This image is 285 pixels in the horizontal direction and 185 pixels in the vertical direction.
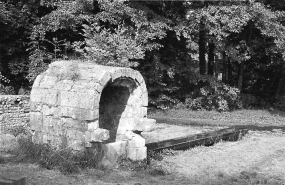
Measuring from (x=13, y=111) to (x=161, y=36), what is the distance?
798 centimetres

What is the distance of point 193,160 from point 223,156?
3.19 ft

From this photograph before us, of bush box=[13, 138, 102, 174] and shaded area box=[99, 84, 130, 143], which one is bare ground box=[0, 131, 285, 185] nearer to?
bush box=[13, 138, 102, 174]

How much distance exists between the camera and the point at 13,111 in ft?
41.7

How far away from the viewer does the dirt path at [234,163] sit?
294 inches

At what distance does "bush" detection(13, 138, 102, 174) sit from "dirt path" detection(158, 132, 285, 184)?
174 centimetres

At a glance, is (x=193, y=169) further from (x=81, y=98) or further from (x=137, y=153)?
(x=81, y=98)

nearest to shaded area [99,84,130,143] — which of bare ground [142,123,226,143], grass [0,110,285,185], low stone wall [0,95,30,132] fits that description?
→ grass [0,110,285,185]

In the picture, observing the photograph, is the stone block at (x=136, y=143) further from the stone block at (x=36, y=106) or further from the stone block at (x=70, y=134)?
the stone block at (x=36, y=106)

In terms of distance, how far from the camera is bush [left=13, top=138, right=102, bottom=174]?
7246mm

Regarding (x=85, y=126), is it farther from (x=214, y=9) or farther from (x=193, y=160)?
(x=214, y=9)

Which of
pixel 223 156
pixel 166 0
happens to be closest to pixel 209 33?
pixel 166 0

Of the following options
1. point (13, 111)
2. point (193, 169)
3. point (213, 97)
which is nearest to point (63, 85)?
point (193, 169)

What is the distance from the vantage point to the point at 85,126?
7.45 meters

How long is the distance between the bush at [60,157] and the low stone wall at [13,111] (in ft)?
15.2
